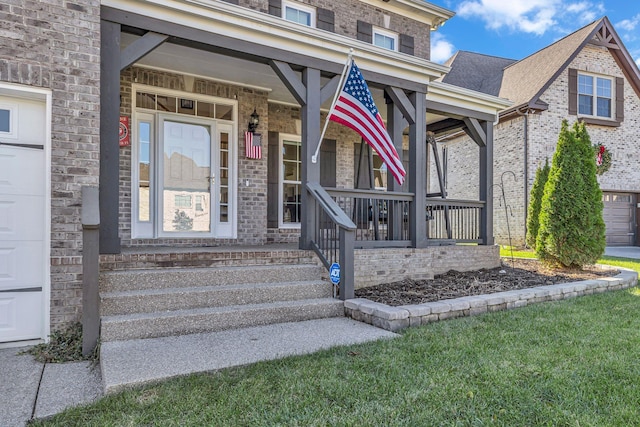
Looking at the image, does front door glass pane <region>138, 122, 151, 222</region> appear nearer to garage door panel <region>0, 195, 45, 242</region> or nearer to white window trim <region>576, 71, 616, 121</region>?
garage door panel <region>0, 195, 45, 242</region>

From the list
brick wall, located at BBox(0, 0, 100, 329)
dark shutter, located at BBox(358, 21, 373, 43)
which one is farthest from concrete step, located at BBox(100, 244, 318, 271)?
dark shutter, located at BBox(358, 21, 373, 43)

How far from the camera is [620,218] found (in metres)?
13.5

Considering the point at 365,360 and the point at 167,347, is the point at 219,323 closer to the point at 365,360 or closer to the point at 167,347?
the point at 167,347

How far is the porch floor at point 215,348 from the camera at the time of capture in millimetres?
2566

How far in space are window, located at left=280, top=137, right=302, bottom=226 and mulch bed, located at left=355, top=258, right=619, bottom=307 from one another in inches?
98.3

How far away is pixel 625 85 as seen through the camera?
13.3m

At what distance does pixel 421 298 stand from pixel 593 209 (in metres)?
3.94

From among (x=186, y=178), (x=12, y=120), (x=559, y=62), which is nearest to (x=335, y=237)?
(x=186, y=178)

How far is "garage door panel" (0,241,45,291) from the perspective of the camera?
131 inches

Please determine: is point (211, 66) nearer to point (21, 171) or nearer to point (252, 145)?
point (252, 145)

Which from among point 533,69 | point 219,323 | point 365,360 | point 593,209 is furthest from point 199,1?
point 533,69

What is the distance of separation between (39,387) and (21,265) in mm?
1292

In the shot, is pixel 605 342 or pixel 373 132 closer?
pixel 605 342

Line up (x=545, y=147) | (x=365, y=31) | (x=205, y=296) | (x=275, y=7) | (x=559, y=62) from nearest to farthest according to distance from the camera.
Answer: (x=205, y=296)
(x=275, y=7)
(x=365, y=31)
(x=545, y=147)
(x=559, y=62)
